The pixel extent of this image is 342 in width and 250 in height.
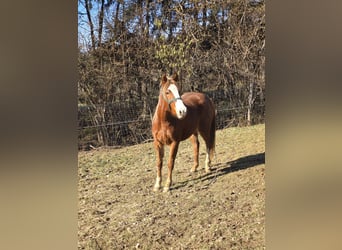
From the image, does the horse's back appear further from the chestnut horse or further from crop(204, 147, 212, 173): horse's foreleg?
crop(204, 147, 212, 173): horse's foreleg

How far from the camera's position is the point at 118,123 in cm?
224

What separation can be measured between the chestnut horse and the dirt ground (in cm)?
4

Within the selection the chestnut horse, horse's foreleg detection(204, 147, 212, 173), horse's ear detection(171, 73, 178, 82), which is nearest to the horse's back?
the chestnut horse

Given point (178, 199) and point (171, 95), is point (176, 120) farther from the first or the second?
point (178, 199)

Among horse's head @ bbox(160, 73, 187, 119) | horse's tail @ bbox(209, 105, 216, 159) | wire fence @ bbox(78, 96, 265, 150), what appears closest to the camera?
wire fence @ bbox(78, 96, 265, 150)

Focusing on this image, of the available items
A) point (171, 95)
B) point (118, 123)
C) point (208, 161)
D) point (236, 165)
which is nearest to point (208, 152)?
point (208, 161)

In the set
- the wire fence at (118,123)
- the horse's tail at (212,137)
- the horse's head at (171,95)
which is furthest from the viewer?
the horse's tail at (212,137)

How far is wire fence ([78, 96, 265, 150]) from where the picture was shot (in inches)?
83.7

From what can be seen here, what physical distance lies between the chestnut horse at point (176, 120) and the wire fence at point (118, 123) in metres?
0.05

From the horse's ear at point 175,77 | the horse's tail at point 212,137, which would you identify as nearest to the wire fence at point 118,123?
the horse's tail at point 212,137

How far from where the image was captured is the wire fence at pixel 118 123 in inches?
83.7

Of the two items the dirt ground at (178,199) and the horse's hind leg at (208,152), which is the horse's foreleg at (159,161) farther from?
the horse's hind leg at (208,152)
